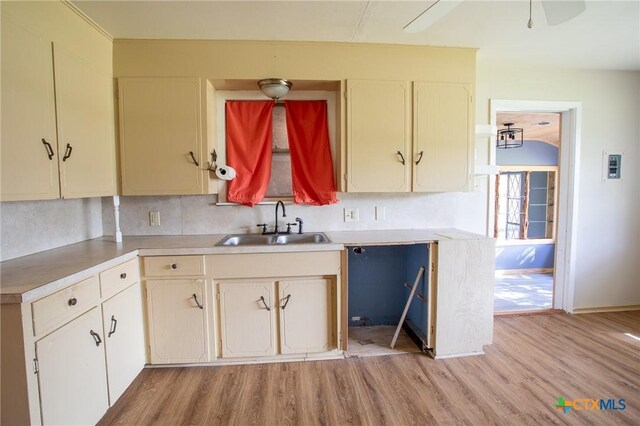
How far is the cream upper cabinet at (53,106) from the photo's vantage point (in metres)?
1.47

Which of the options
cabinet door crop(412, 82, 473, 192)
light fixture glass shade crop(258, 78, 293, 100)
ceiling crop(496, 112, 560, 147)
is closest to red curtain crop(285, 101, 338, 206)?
light fixture glass shade crop(258, 78, 293, 100)

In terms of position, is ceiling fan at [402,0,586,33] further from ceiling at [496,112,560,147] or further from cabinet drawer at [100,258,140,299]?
ceiling at [496,112,560,147]

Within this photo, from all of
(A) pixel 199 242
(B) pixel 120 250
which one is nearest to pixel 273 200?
(A) pixel 199 242

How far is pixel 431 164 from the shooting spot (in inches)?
96.7

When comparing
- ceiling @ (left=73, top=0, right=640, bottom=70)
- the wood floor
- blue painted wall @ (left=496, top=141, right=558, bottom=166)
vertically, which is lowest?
the wood floor

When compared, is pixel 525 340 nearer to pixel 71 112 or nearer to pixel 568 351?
pixel 568 351

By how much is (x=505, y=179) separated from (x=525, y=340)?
386 centimetres

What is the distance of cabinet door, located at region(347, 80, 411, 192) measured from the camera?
2.37 meters

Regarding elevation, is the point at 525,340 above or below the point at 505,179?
below

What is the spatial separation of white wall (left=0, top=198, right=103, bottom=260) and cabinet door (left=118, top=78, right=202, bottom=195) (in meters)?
0.41

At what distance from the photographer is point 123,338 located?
1.87 m

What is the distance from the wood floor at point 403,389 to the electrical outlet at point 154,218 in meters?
1.11

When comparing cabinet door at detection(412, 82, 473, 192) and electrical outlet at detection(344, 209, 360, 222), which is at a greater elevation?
cabinet door at detection(412, 82, 473, 192)

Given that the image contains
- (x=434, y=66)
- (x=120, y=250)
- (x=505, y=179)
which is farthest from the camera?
(x=505, y=179)
